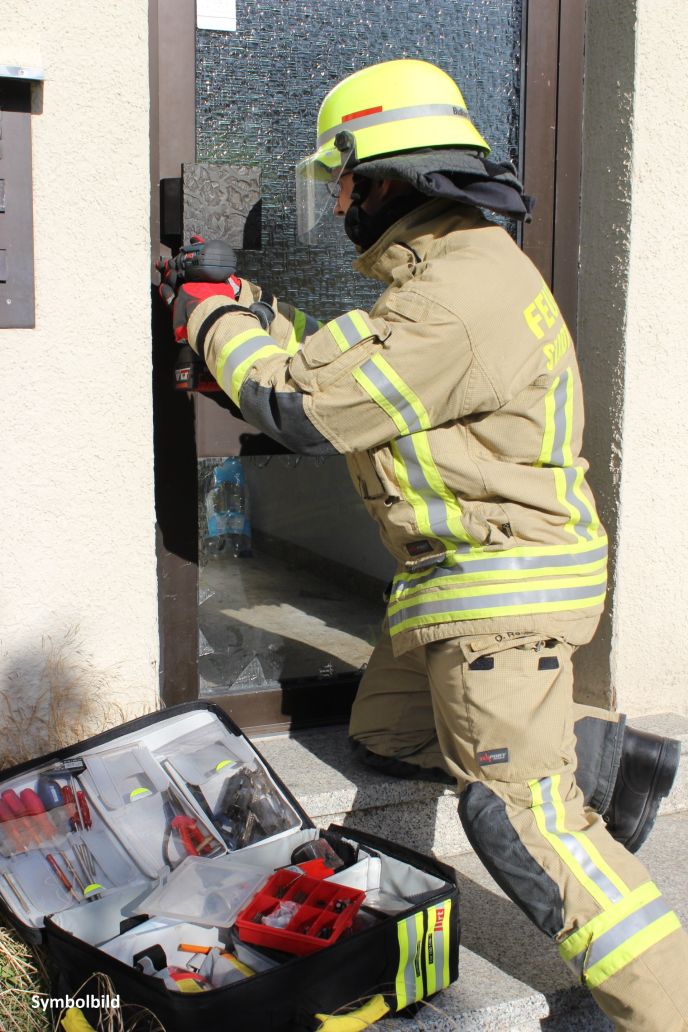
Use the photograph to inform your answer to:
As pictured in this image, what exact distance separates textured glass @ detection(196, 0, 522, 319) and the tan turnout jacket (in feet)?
2.55

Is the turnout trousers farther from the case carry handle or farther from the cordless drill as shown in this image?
the cordless drill

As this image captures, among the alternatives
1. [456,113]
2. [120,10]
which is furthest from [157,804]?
[120,10]

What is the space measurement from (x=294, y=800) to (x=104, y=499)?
91 centimetres

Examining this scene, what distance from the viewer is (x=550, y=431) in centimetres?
231

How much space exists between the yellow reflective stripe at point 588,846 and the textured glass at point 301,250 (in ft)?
4.32

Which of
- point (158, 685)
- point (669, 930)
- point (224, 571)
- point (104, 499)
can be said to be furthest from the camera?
point (224, 571)

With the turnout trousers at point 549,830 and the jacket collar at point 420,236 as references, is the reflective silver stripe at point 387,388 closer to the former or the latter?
the jacket collar at point 420,236

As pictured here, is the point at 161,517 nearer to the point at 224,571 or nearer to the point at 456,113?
the point at 224,571

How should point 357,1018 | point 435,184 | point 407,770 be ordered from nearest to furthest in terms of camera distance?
1. point 357,1018
2. point 435,184
3. point 407,770

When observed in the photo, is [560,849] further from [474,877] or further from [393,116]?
[393,116]

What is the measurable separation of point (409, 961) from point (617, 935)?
42cm

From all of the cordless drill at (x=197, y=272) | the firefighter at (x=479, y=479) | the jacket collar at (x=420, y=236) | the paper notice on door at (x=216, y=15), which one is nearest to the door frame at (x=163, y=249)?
the paper notice on door at (x=216, y=15)

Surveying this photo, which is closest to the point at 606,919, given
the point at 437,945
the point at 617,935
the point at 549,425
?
the point at 617,935

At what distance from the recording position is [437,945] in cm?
215
